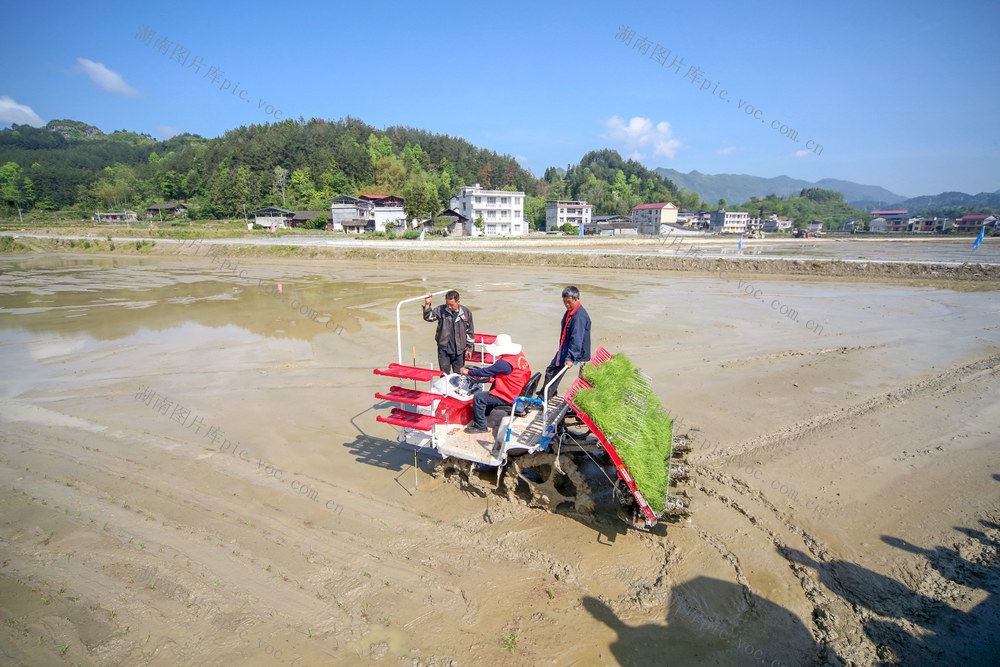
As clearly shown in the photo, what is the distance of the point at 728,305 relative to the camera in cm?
1780

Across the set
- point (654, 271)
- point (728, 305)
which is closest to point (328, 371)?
point (728, 305)

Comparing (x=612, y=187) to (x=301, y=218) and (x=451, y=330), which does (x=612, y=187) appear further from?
(x=451, y=330)

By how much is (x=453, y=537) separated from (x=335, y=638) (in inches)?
60.2

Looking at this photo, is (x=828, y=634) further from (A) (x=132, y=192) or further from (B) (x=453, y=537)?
(A) (x=132, y=192)

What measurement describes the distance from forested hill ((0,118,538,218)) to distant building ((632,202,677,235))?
32.8 meters

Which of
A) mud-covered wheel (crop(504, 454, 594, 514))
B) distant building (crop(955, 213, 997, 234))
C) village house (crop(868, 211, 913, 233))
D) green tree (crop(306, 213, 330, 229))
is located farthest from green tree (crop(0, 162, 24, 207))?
village house (crop(868, 211, 913, 233))

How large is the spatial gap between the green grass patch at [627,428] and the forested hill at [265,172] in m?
65.3

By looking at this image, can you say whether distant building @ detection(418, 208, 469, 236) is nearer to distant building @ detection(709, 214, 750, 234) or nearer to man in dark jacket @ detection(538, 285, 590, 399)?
distant building @ detection(709, 214, 750, 234)

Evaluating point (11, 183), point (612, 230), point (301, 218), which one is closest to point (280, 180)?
point (301, 218)

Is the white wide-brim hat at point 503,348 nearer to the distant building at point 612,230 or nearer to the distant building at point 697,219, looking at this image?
the distant building at point 612,230

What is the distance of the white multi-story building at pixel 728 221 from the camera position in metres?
102

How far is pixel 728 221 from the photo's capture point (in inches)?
4040

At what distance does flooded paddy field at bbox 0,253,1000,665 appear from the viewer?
12.3 feet

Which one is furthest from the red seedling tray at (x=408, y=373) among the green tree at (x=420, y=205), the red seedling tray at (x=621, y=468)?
the green tree at (x=420, y=205)
